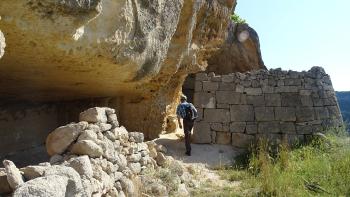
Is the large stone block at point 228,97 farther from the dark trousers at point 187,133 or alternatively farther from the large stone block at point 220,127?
the dark trousers at point 187,133

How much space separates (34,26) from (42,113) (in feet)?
12.4

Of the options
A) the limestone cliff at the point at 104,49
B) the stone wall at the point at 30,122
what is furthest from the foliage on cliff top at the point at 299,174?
the stone wall at the point at 30,122

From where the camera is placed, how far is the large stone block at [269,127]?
7.79 m

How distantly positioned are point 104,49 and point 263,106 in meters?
4.32

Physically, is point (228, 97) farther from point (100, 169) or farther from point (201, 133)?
point (100, 169)

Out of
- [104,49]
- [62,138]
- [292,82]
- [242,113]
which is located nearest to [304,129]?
[292,82]

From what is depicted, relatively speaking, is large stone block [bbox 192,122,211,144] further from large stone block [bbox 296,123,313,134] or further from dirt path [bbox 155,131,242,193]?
large stone block [bbox 296,123,313,134]

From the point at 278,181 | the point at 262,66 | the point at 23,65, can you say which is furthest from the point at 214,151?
the point at 262,66

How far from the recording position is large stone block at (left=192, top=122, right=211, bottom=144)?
25.3 ft

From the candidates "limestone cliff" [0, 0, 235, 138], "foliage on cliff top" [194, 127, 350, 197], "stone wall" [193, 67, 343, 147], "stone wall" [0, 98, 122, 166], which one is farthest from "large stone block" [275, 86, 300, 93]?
"stone wall" [0, 98, 122, 166]

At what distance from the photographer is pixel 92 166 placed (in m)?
3.20

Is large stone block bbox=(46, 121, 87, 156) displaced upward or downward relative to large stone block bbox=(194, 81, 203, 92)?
downward

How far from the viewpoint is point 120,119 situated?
7.80 meters

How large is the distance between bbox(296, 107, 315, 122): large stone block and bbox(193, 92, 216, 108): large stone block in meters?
1.67
